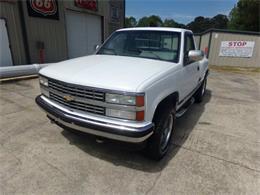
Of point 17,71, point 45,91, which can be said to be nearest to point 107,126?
point 45,91

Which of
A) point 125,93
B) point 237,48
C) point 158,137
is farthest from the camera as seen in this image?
point 237,48

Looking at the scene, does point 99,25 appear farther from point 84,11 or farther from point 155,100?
point 155,100

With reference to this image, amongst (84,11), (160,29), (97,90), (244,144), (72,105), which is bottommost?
(244,144)

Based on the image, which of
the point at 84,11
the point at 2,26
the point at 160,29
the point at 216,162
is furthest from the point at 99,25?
the point at 216,162

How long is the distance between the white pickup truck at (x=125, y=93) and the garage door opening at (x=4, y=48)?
677 centimetres

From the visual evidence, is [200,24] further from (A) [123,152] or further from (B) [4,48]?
(A) [123,152]

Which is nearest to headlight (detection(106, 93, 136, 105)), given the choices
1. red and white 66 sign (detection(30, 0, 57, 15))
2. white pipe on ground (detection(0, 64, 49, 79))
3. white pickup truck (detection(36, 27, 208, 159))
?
white pickup truck (detection(36, 27, 208, 159))

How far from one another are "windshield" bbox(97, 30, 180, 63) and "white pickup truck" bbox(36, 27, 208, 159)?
17 millimetres

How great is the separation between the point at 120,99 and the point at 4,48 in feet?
27.1

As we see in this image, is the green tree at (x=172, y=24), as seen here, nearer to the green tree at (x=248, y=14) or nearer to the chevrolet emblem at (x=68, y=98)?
the green tree at (x=248, y=14)

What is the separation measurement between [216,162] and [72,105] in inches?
87.5

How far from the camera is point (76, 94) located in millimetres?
2299

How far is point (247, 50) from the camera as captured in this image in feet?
45.1

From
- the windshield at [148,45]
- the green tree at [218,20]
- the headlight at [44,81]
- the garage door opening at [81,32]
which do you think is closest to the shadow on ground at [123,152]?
the headlight at [44,81]
